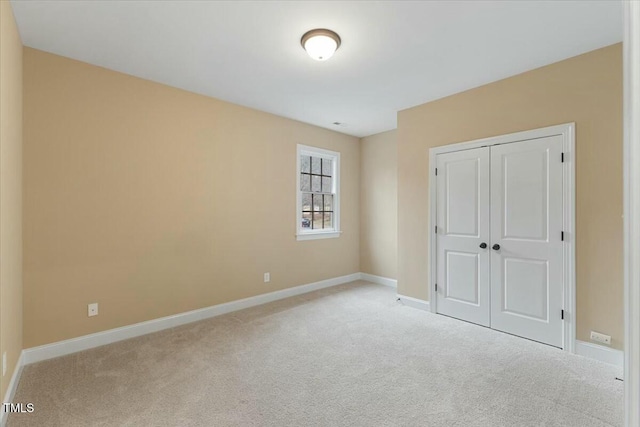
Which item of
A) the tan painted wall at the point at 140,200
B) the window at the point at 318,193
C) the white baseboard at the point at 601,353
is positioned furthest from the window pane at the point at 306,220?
the white baseboard at the point at 601,353

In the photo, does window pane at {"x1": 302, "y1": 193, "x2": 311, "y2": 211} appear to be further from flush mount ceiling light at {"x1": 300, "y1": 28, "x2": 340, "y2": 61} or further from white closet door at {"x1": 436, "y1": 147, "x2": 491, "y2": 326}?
flush mount ceiling light at {"x1": 300, "y1": 28, "x2": 340, "y2": 61}

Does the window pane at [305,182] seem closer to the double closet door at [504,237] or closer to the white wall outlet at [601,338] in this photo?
the double closet door at [504,237]

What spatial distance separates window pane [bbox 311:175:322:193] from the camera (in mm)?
5164

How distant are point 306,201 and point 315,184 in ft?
1.16

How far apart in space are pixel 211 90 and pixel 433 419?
386cm

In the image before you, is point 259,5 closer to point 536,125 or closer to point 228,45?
point 228,45

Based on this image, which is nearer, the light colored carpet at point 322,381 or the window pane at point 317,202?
the light colored carpet at point 322,381

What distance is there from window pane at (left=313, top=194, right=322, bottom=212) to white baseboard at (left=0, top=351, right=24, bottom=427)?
3.83 metres

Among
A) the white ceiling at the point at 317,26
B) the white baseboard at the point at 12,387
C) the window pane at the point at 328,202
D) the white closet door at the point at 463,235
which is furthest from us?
the window pane at the point at 328,202

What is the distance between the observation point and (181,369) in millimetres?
2570

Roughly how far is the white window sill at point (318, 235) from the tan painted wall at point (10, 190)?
10.4ft

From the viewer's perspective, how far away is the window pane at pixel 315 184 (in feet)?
16.9

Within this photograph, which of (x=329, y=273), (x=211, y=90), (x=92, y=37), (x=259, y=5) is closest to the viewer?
(x=259, y=5)

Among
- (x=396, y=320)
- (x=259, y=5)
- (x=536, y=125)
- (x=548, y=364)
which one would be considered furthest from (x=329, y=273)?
(x=259, y=5)
